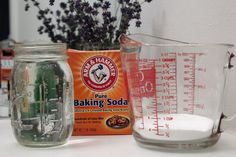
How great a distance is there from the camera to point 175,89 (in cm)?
65

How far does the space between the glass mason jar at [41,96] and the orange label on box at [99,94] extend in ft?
0.19

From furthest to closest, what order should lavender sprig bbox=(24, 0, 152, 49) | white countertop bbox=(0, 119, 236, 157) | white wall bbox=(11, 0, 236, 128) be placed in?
lavender sprig bbox=(24, 0, 152, 49) → white wall bbox=(11, 0, 236, 128) → white countertop bbox=(0, 119, 236, 157)

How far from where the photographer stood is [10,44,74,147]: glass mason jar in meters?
0.67

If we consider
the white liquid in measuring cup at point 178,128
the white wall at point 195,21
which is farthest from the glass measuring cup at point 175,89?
the white wall at point 195,21

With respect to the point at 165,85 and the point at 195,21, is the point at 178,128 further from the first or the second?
the point at 195,21

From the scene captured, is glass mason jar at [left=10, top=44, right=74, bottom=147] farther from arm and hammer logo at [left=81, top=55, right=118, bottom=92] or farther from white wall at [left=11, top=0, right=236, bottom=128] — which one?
white wall at [left=11, top=0, right=236, bottom=128]

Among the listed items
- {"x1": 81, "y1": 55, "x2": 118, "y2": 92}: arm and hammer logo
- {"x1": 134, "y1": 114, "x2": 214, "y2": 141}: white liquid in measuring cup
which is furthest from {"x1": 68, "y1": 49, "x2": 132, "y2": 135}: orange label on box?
{"x1": 134, "y1": 114, "x2": 214, "y2": 141}: white liquid in measuring cup

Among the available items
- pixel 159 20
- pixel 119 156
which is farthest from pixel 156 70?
pixel 159 20

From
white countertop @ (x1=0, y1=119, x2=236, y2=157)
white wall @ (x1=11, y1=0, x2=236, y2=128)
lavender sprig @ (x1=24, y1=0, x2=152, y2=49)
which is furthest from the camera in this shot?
lavender sprig @ (x1=24, y1=0, x2=152, y2=49)

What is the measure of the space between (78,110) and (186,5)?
31cm

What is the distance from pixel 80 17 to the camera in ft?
3.01

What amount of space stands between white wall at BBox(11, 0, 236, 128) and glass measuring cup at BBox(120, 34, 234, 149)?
0.11 meters

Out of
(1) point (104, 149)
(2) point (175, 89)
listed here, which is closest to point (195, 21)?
(2) point (175, 89)

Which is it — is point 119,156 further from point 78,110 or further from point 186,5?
point 186,5
